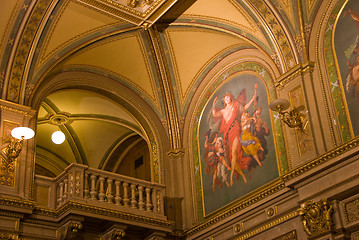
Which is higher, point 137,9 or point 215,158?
point 137,9

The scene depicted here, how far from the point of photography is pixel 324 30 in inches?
408

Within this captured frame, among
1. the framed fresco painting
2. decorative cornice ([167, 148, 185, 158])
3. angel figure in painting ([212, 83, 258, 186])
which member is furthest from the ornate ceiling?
angel figure in painting ([212, 83, 258, 186])

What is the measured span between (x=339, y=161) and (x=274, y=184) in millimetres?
1712

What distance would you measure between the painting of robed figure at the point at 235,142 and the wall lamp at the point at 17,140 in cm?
395

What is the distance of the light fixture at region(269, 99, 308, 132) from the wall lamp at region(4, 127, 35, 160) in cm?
448

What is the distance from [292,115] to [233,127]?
2.05 metres

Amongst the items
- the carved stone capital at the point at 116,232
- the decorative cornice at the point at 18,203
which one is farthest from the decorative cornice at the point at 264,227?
the decorative cornice at the point at 18,203

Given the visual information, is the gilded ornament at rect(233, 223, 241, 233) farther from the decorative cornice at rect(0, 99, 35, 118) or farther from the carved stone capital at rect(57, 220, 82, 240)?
the decorative cornice at rect(0, 99, 35, 118)

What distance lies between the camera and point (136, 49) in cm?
1295

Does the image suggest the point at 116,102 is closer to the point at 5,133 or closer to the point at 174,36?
the point at 174,36

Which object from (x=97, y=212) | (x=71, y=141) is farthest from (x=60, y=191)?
(x=71, y=141)

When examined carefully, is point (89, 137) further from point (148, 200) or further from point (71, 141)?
point (148, 200)

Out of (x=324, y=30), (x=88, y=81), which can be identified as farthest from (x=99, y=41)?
(x=324, y=30)

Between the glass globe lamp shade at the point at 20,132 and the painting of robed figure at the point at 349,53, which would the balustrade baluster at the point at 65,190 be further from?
the painting of robed figure at the point at 349,53
